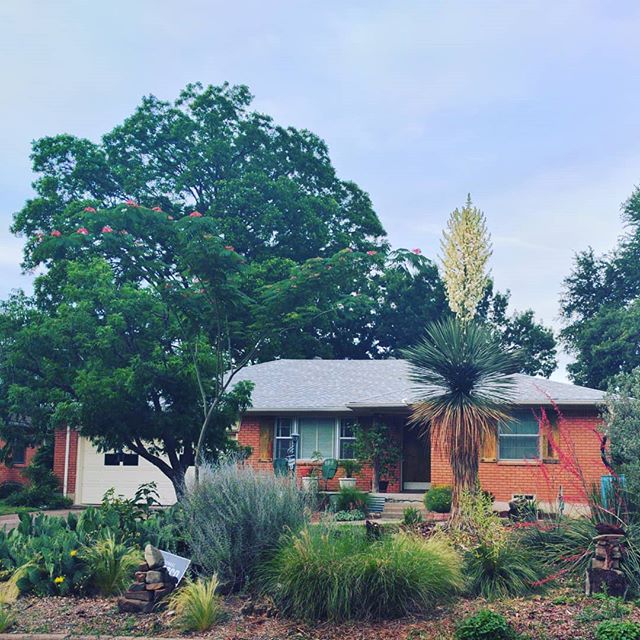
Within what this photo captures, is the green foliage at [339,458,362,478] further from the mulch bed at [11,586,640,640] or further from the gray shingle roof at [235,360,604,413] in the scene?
the mulch bed at [11,586,640,640]

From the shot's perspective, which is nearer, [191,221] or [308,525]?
[308,525]

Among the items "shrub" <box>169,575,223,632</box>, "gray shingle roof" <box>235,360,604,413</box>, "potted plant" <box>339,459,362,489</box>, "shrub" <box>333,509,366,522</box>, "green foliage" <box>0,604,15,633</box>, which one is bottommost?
"green foliage" <box>0,604,15,633</box>

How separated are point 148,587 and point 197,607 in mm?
1000

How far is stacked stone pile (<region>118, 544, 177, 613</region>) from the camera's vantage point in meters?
9.37

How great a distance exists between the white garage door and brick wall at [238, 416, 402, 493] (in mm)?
3383

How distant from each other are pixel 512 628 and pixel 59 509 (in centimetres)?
1932

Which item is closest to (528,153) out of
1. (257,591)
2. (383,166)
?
(383,166)

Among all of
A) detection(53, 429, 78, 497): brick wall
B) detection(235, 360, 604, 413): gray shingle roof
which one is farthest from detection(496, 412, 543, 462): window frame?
detection(53, 429, 78, 497): brick wall

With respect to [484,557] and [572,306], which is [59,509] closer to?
[484,557]

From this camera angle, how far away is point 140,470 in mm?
26375

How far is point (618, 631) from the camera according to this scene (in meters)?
7.60

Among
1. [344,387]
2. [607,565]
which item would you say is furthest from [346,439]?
[607,565]

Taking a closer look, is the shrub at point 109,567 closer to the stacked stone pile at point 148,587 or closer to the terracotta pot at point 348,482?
the stacked stone pile at point 148,587

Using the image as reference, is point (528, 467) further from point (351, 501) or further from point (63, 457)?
point (63, 457)
